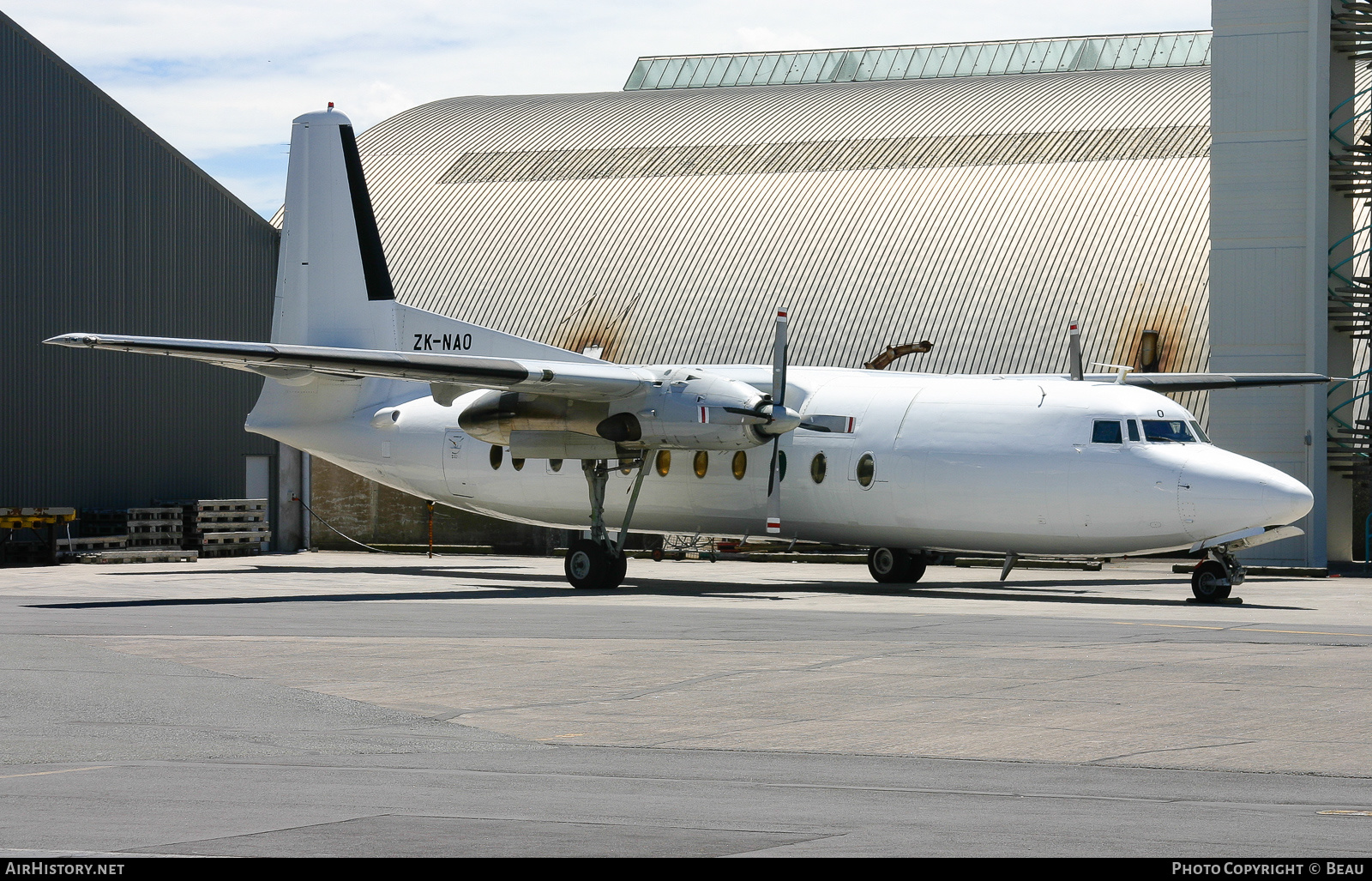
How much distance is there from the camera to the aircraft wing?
23.2 metres

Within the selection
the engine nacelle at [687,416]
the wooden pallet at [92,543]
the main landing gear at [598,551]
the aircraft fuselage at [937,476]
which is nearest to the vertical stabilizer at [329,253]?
the aircraft fuselage at [937,476]

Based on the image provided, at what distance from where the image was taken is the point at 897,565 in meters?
28.2

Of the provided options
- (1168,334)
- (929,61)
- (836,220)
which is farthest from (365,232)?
(929,61)

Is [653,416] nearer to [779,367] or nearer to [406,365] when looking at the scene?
[779,367]

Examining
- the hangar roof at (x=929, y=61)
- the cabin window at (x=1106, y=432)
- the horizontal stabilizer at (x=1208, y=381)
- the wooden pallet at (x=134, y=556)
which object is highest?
the hangar roof at (x=929, y=61)

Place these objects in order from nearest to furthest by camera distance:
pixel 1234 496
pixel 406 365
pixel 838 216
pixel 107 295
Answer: pixel 1234 496 < pixel 406 365 < pixel 107 295 < pixel 838 216

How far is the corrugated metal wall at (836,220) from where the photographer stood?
39531 mm

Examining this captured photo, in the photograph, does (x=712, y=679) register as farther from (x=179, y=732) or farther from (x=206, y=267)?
(x=206, y=267)

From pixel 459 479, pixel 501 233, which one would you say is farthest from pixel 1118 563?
pixel 501 233

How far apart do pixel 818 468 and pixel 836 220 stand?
61.5 ft

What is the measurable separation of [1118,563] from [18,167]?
87.6 feet

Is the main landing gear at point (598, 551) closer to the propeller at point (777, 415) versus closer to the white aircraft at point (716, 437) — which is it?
the white aircraft at point (716, 437)

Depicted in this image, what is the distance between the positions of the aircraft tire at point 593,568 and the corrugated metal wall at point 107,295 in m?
15.5

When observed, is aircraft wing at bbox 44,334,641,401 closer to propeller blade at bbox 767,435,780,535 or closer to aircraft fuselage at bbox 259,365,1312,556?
propeller blade at bbox 767,435,780,535
